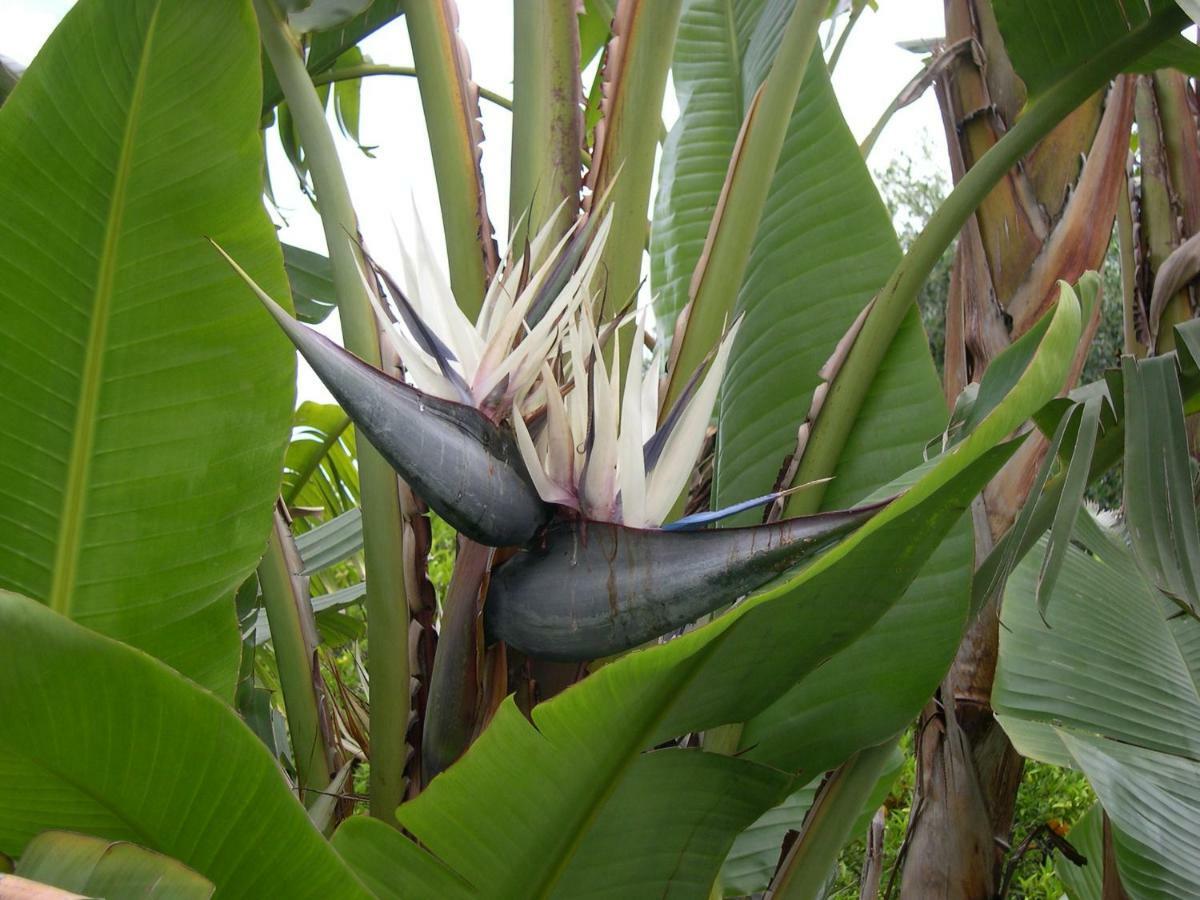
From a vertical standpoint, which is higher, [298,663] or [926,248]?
[926,248]

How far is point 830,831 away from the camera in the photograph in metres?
0.60

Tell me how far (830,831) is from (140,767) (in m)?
0.37

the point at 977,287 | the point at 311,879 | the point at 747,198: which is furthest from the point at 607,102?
the point at 311,879

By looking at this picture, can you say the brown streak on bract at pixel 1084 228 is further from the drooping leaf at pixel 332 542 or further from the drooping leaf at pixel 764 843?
the drooping leaf at pixel 332 542

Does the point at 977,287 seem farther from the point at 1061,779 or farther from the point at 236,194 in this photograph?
the point at 1061,779

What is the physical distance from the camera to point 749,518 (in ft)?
2.28

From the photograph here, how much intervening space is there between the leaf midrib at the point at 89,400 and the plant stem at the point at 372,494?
4.5 inches

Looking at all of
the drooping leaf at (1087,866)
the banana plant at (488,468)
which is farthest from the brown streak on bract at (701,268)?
the drooping leaf at (1087,866)

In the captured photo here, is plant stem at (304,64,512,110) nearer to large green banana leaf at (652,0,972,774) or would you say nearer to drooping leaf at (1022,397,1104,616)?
large green banana leaf at (652,0,972,774)

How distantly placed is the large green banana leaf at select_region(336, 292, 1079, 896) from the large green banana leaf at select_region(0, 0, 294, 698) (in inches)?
8.1

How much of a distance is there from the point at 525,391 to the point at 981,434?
197 millimetres

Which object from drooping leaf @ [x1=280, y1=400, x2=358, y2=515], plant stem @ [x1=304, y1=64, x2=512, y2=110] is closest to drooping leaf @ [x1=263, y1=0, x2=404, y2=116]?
plant stem @ [x1=304, y1=64, x2=512, y2=110]

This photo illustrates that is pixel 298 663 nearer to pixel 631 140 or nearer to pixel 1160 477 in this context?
pixel 631 140

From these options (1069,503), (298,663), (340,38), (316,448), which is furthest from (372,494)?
(316,448)
